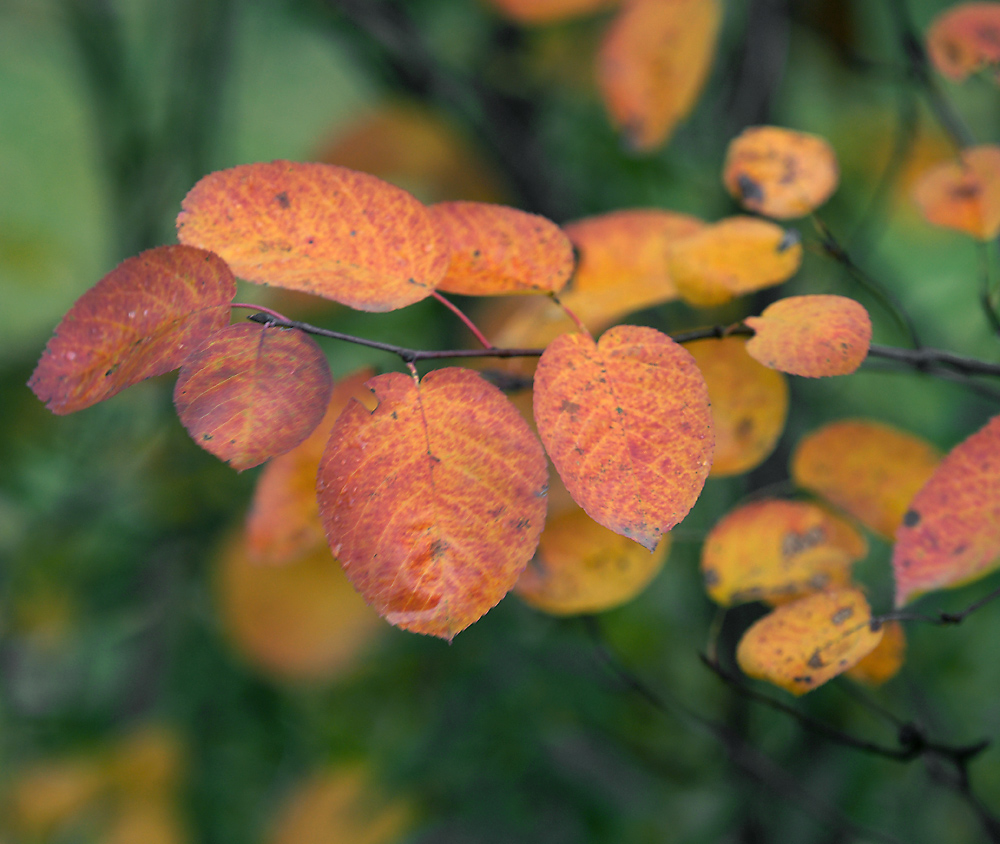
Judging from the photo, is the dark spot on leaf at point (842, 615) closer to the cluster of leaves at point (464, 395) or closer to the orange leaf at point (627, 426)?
the cluster of leaves at point (464, 395)

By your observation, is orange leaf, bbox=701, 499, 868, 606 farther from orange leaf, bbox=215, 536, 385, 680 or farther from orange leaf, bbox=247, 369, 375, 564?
orange leaf, bbox=215, 536, 385, 680

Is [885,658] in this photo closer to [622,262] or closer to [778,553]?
[778,553]

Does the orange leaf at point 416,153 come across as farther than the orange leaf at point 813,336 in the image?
Yes

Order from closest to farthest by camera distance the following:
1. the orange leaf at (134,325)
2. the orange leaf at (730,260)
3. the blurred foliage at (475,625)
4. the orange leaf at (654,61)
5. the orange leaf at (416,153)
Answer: the orange leaf at (134,325) < the orange leaf at (730,260) < the orange leaf at (654,61) < the blurred foliage at (475,625) < the orange leaf at (416,153)

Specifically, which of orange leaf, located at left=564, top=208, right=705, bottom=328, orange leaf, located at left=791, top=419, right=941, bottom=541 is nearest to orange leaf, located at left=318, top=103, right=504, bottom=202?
orange leaf, located at left=564, top=208, right=705, bottom=328

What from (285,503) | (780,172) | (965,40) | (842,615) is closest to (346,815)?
(285,503)

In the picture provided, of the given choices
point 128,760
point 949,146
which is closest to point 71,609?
point 128,760

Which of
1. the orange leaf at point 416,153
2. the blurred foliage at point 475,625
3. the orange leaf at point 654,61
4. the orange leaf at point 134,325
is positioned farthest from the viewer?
the orange leaf at point 416,153

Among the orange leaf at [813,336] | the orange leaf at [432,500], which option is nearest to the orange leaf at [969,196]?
the orange leaf at [813,336]

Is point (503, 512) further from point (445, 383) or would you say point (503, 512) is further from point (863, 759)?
point (863, 759)
